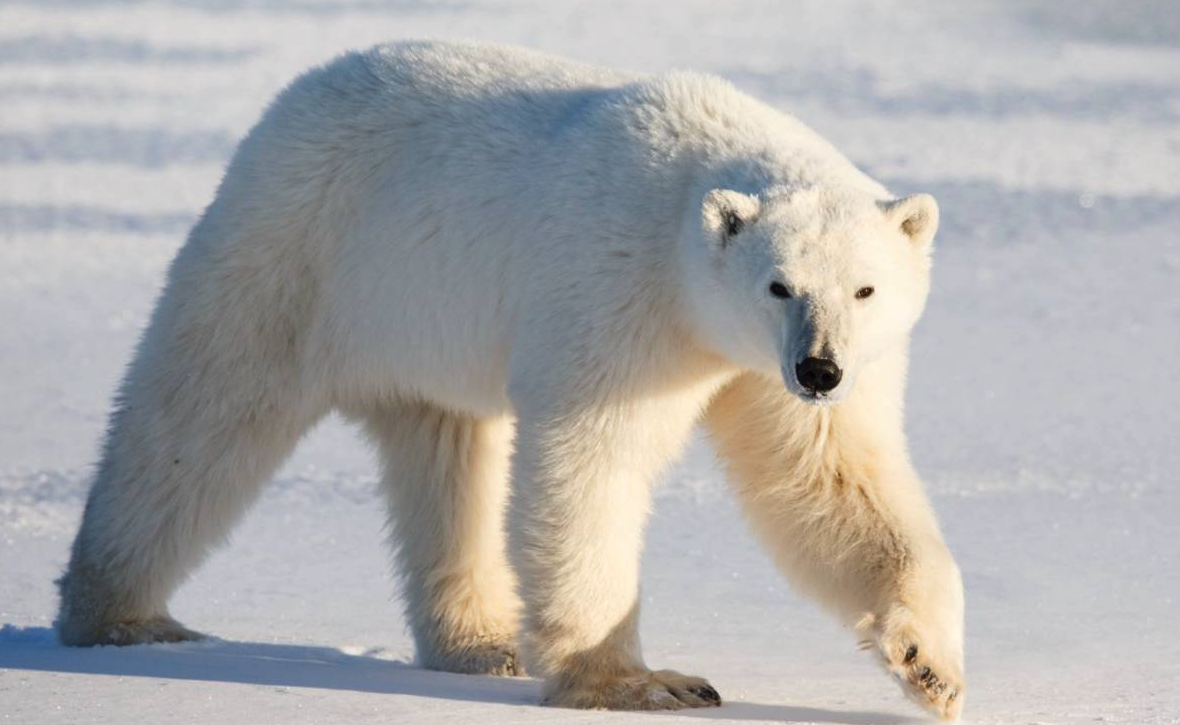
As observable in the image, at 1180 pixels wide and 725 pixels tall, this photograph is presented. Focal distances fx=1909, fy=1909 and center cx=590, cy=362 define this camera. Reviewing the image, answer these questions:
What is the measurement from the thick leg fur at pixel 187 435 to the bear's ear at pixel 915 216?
1524 millimetres

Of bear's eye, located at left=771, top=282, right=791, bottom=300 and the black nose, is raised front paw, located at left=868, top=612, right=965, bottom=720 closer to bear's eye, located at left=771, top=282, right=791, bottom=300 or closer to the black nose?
the black nose

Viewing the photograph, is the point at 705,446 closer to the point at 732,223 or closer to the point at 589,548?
the point at 589,548

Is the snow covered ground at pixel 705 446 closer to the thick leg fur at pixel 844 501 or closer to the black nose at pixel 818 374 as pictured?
the thick leg fur at pixel 844 501

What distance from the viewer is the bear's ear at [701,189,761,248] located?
356cm

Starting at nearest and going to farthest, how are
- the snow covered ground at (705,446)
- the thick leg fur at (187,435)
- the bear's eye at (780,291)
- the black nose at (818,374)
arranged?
1. the black nose at (818,374)
2. the bear's eye at (780,291)
3. the snow covered ground at (705,446)
4. the thick leg fur at (187,435)

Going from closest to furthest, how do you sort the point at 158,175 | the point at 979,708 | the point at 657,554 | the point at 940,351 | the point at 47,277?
the point at 979,708, the point at 657,554, the point at 940,351, the point at 47,277, the point at 158,175

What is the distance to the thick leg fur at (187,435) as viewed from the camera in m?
4.52

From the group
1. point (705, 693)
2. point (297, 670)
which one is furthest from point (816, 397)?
point (297, 670)

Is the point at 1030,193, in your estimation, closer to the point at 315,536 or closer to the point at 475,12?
the point at 315,536

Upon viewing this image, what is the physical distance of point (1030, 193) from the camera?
10.4 metres

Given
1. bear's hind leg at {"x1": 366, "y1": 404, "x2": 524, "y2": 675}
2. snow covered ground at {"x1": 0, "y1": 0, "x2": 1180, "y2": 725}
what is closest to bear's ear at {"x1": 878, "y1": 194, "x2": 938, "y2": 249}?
snow covered ground at {"x1": 0, "y1": 0, "x2": 1180, "y2": 725}

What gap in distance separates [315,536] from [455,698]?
1.78 meters

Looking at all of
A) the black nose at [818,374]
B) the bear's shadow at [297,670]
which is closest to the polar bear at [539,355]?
the black nose at [818,374]

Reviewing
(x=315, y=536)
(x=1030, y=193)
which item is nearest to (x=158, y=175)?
(x=1030, y=193)
